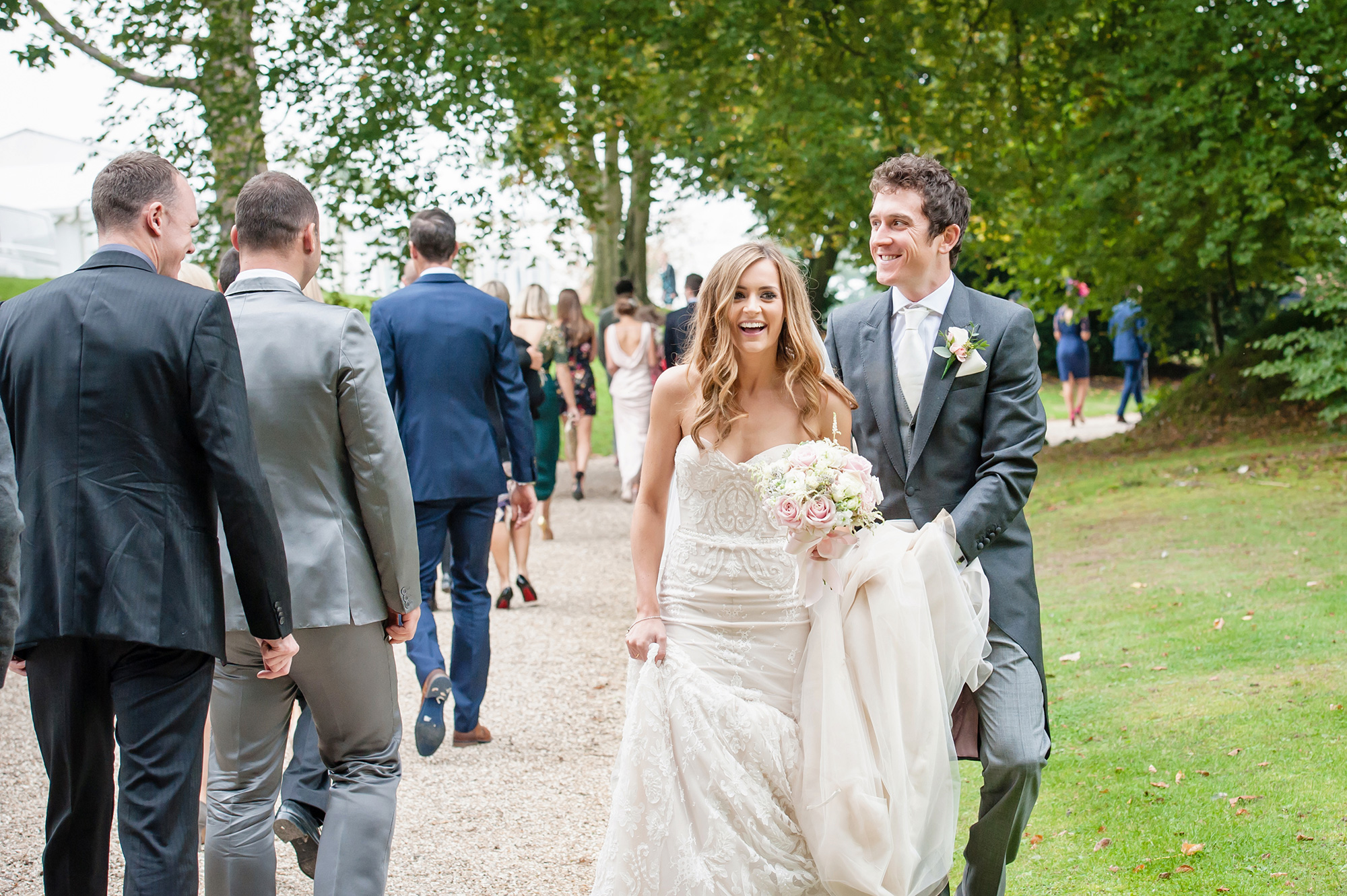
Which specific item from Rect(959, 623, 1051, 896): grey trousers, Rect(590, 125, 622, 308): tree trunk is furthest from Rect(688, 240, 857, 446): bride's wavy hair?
Rect(590, 125, 622, 308): tree trunk

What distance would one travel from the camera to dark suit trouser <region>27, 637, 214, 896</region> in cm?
304

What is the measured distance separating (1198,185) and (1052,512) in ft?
13.7

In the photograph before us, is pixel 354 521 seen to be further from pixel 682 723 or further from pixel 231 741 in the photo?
pixel 682 723

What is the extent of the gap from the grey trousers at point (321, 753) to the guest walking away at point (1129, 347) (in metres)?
16.5

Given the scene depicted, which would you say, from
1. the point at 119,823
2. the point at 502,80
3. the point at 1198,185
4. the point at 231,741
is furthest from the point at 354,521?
the point at 1198,185

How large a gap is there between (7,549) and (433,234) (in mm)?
3870

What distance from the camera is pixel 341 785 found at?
11.7 ft

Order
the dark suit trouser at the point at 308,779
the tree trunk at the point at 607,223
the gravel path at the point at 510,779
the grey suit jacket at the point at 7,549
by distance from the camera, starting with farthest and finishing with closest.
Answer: the tree trunk at the point at 607,223
the gravel path at the point at 510,779
the dark suit trouser at the point at 308,779
the grey suit jacket at the point at 7,549

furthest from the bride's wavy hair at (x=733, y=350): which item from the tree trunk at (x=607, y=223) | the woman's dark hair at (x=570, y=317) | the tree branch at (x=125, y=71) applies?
the tree branch at (x=125, y=71)

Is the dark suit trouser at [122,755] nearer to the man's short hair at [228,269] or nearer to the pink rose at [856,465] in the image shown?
the pink rose at [856,465]

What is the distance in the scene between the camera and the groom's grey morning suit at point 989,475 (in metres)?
3.55

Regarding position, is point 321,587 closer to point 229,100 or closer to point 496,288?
point 496,288

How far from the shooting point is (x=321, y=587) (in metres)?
3.44

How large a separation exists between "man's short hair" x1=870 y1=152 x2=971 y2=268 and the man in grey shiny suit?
1733mm
